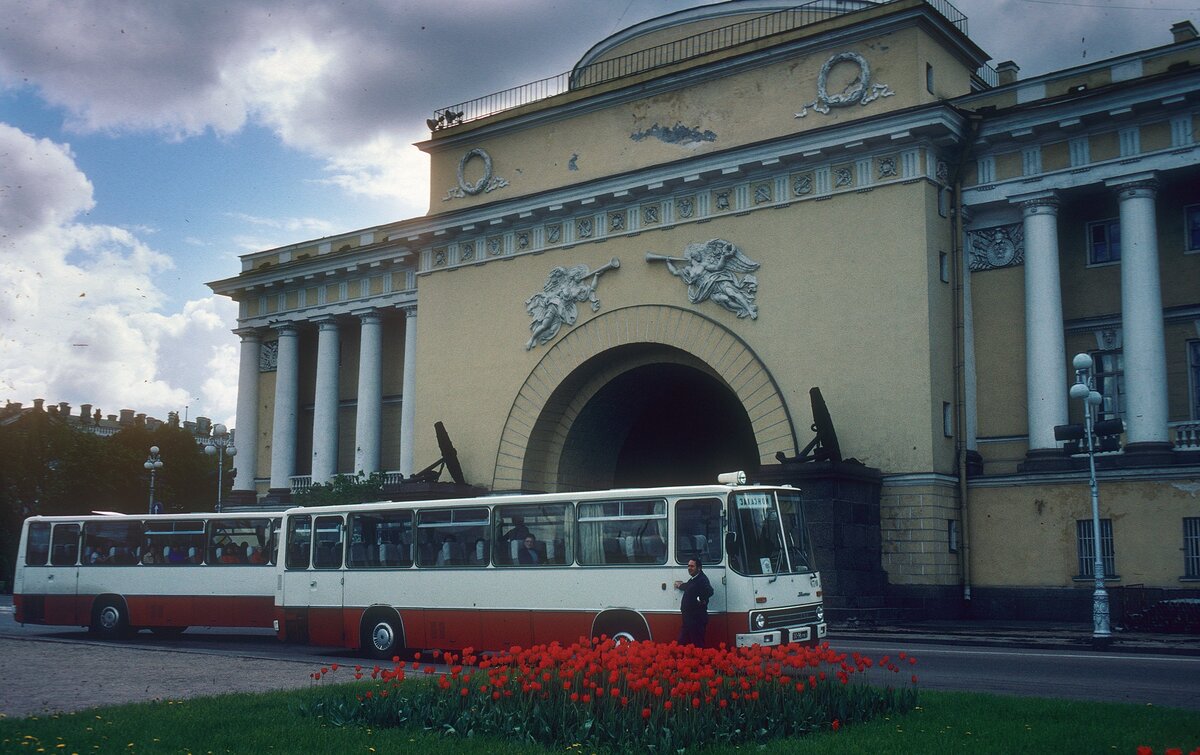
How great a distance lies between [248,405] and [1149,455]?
30.8 m

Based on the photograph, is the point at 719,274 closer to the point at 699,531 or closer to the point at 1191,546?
the point at 1191,546

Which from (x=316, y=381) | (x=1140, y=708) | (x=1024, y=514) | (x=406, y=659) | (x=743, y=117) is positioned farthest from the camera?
(x=316, y=381)

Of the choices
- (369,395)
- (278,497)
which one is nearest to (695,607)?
(369,395)

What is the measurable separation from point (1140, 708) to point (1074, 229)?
18.7 metres

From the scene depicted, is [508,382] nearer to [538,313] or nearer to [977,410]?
[538,313]

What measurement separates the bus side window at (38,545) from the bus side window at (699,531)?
55.2ft

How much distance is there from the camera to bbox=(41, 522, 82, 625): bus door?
25.9 meters

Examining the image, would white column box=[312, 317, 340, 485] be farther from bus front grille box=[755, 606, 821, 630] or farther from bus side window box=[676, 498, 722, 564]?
bus front grille box=[755, 606, 821, 630]

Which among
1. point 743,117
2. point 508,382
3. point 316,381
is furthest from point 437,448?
point 743,117

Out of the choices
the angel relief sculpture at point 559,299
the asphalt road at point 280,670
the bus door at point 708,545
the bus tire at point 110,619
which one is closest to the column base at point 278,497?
the angel relief sculpture at point 559,299

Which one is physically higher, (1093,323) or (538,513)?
(1093,323)

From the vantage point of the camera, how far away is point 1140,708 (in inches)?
447

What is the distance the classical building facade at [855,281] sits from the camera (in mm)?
25641

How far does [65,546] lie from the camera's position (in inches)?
1030
